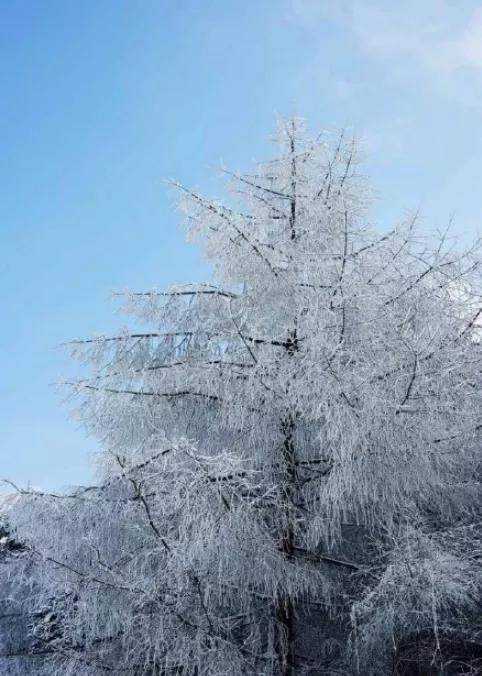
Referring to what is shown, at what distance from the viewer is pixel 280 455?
15.5 ft

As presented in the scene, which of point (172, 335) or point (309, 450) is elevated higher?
point (172, 335)

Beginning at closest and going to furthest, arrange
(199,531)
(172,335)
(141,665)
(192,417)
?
(199,531) < (141,665) < (192,417) < (172,335)

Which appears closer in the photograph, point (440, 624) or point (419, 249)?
point (440, 624)

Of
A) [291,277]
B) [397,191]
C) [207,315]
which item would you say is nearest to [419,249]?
[397,191]

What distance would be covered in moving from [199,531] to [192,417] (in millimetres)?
1499

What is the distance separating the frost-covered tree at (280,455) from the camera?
3758mm

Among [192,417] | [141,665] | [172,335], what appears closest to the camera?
[141,665]

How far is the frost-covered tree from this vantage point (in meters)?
3.76

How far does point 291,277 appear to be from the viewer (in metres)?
4.87

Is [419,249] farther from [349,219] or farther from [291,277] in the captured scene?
[291,277]

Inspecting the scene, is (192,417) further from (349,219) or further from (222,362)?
(349,219)

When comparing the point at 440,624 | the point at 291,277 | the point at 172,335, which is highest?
the point at 291,277

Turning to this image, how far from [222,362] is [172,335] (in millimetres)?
809

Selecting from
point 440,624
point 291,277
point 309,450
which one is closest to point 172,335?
point 291,277
